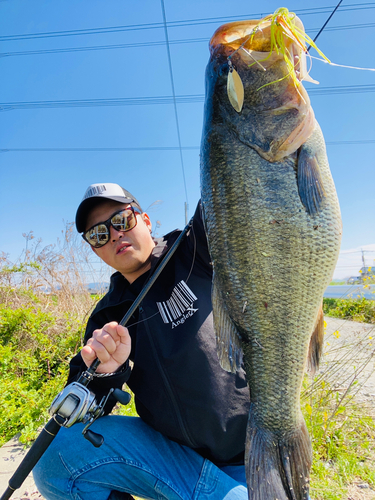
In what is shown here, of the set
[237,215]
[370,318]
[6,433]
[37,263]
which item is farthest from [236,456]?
[370,318]

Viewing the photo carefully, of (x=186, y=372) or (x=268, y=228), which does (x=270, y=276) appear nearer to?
(x=268, y=228)

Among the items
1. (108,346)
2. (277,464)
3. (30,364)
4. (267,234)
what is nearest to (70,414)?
(108,346)

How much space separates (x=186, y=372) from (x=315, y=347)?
0.81m

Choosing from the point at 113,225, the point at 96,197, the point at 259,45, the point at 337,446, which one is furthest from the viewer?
the point at 337,446

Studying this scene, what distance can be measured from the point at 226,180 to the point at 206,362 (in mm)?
1126

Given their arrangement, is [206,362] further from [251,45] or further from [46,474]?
[251,45]

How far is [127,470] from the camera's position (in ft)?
6.21

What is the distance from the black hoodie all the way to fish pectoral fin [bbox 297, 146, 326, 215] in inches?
31.0

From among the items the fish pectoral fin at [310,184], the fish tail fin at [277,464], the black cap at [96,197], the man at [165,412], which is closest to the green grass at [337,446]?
the man at [165,412]

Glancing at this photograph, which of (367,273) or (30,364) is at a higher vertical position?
(367,273)

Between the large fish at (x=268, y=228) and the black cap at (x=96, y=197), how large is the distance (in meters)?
1.08

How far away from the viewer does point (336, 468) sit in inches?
102

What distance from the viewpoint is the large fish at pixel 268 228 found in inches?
48.7

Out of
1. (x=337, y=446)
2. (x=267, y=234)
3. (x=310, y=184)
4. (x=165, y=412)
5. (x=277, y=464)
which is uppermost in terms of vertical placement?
(x=310, y=184)
